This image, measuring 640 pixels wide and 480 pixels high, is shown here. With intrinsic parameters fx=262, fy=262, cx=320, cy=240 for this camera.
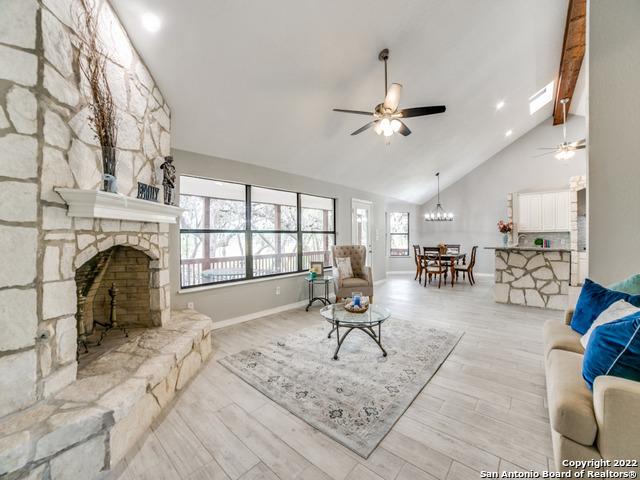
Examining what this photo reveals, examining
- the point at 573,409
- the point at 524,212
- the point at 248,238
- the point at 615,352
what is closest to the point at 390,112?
the point at 615,352

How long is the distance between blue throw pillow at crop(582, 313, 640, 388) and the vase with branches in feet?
10.6

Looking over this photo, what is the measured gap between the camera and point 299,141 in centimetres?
405

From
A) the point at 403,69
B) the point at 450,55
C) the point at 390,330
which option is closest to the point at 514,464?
the point at 390,330

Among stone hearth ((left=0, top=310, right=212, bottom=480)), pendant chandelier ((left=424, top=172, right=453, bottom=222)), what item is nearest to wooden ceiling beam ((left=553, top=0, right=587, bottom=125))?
pendant chandelier ((left=424, top=172, right=453, bottom=222))

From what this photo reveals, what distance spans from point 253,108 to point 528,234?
8214 millimetres

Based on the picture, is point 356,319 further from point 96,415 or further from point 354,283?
point 96,415

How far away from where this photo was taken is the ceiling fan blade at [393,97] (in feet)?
8.14

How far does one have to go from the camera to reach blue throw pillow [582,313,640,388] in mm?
1207

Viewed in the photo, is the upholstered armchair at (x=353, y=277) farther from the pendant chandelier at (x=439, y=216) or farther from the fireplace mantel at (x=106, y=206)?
the pendant chandelier at (x=439, y=216)

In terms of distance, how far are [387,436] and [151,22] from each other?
11.9 feet

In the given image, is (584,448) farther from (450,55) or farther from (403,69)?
(450,55)

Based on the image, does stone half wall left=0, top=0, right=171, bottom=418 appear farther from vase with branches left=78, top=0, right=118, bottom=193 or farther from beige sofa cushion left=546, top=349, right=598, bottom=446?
beige sofa cushion left=546, top=349, right=598, bottom=446

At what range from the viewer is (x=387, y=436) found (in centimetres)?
173

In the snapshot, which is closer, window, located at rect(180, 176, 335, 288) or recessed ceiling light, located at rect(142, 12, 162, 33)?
recessed ceiling light, located at rect(142, 12, 162, 33)
